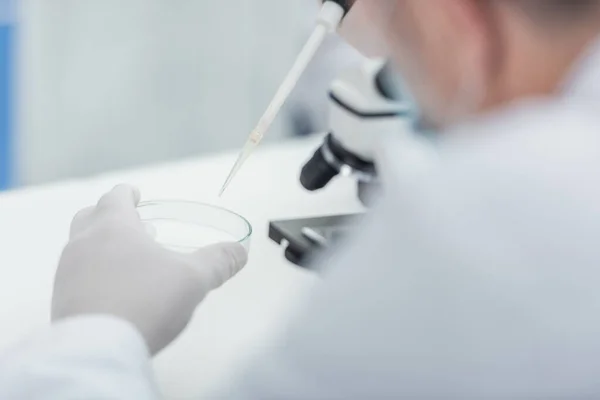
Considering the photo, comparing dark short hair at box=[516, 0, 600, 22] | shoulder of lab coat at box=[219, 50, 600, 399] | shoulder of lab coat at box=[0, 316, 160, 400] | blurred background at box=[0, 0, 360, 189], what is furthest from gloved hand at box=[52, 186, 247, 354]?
blurred background at box=[0, 0, 360, 189]

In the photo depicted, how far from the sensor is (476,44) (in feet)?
1.96

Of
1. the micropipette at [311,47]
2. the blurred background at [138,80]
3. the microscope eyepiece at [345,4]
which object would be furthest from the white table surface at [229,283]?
the blurred background at [138,80]

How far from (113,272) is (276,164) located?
643 mm

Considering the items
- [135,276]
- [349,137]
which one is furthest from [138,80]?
[135,276]

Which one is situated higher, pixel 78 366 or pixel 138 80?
pixel 78 366

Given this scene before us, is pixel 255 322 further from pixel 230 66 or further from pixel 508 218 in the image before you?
pixel 230 66

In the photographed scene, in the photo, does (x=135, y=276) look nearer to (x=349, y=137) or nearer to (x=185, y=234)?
(x=185, y=234)

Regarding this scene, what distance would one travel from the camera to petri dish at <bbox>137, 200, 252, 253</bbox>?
0.86 metres

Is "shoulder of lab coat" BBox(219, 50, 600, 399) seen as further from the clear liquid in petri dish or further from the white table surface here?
the clear liquid in petri dish

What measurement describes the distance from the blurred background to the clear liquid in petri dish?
1.09 metres

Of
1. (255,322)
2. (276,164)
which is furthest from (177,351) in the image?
(276,164)

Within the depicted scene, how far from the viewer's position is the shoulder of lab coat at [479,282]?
43 cm

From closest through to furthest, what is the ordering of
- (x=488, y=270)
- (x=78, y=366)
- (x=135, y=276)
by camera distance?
(x=488, y=270)
(x=78, y=366)
(x=135, y=276)

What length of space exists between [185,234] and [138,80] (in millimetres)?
1415
